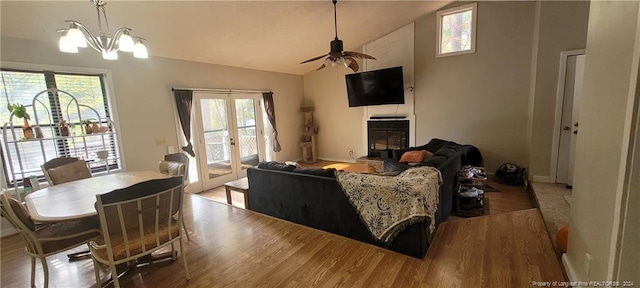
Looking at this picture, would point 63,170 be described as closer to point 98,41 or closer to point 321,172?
point 98,41

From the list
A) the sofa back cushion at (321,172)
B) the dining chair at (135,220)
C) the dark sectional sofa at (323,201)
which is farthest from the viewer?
the sofa back cushion at (321,172)

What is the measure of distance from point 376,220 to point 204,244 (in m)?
1.82

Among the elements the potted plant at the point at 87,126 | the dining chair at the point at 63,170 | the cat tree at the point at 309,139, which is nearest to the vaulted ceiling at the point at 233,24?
the potted plant at the point at 87,126

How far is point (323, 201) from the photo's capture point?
8.84 ft

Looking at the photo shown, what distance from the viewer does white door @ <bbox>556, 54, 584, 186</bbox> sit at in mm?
3676

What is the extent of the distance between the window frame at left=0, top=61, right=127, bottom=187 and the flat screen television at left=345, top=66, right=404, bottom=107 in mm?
4484

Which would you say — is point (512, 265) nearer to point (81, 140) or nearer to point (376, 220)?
point (376, 220)

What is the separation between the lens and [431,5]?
477 centimetres

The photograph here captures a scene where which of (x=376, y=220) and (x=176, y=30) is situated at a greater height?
(x=176, y=30)

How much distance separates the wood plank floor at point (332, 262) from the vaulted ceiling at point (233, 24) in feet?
8.36

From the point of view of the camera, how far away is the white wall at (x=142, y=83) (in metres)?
3.16

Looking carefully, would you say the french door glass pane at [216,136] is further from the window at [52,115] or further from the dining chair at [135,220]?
the dining chair at [135,220]

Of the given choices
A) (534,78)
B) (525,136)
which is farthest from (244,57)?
(525,136)

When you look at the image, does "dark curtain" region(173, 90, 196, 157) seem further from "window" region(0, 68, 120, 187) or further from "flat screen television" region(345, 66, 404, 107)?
"flat screen television" region(345, 66, 404, 107)
